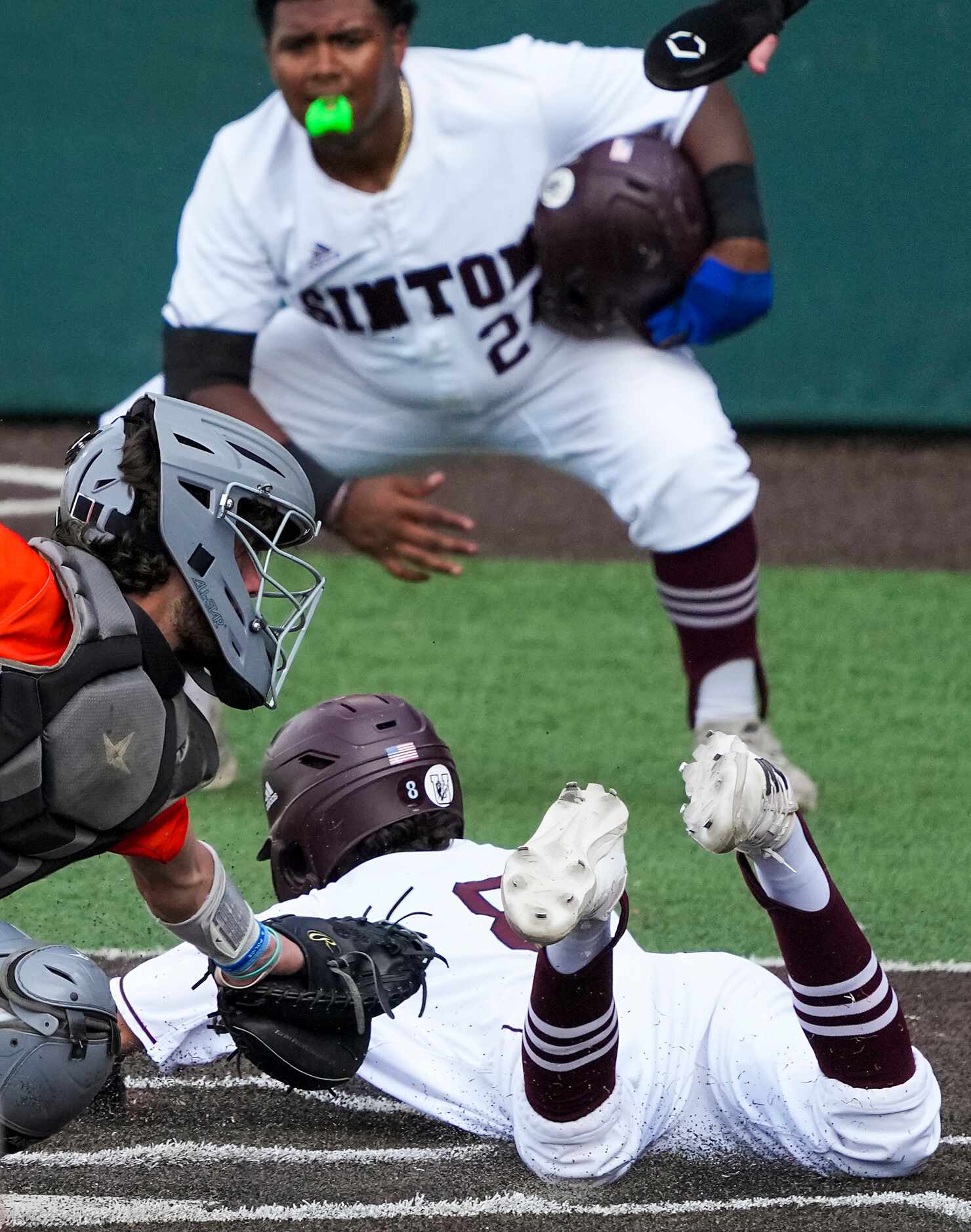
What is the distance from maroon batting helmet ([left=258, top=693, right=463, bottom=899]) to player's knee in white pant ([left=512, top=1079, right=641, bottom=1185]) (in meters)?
0.65

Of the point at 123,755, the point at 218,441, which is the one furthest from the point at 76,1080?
the point at 218,441

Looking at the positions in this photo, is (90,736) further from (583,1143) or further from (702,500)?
(702,500)

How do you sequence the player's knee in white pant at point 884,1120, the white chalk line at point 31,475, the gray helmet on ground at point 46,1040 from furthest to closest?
the white chalk line at point 31,475
the player's knee in white pant at point 884,1120
the gray helmet on ground at point 46,1040

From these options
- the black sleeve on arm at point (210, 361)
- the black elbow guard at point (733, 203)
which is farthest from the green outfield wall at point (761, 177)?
the black sleeve on arm at point (210, 361)

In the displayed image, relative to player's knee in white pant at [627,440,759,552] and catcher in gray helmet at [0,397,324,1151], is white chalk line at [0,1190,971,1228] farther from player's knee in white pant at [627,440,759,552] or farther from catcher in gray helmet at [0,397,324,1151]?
player's knee in white pant at [627,440,759,552]

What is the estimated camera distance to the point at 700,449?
514cm

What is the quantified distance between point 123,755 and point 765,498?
7050mm

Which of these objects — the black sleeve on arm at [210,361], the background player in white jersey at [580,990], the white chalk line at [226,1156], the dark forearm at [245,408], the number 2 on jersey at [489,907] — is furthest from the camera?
the black sleeve on arm at [210,361]

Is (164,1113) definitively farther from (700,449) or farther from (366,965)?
(700,449)

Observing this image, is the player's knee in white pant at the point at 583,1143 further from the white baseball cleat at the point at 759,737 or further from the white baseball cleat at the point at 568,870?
the white baseball cleat at the point at 759,737

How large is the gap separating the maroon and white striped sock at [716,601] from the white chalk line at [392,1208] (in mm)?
2439

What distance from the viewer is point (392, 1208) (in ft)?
9.29

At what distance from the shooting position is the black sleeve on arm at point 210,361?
18.0ft

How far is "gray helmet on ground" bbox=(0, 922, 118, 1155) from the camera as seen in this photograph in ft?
8.64
